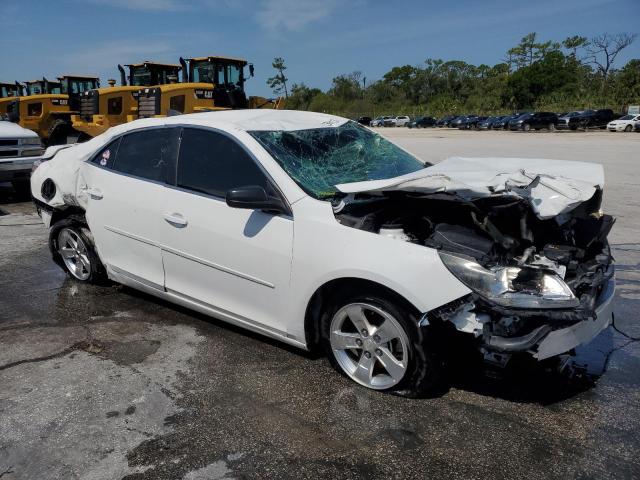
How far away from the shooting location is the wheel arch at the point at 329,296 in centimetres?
303

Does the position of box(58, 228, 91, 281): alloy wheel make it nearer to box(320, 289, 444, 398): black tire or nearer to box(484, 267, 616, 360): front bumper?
box(320, 289, 444, 398): black tire

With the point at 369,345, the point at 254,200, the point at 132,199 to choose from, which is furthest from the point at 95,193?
the point at 369,345

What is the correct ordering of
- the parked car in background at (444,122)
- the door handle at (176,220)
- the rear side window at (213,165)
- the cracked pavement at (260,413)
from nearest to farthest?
the cracked pavement at (260,413) → the rear side window at (213,165) → the door handle at (176,220) → the parked car in background at (444,122)

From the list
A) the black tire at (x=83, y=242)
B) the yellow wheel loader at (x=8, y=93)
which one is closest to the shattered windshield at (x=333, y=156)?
the black tire at (x=83, y=242)

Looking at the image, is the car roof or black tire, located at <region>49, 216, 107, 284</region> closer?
the car roof

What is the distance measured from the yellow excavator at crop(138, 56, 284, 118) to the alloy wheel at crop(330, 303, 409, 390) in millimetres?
12330

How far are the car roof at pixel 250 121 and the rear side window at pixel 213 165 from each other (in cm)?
11

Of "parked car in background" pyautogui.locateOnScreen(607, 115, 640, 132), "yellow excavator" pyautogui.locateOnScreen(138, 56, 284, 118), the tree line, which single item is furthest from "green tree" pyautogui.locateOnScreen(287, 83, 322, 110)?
"yellow excavator" pyautogui.locateOnScreen(138, 56, 284, 118)

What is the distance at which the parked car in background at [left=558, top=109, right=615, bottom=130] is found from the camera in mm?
43094

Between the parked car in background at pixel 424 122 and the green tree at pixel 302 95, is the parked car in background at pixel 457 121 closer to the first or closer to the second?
the parked car in background at pixel 424 122

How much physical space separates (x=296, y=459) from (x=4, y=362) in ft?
7.57

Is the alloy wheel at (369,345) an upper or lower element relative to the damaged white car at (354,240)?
lower

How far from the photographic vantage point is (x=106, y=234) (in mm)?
4547

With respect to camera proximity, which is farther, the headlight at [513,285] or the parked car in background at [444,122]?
the parked car in background at [444,122]
